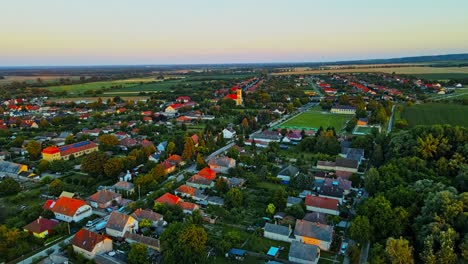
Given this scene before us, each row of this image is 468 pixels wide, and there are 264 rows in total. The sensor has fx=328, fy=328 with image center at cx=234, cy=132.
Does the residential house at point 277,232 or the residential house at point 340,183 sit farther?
the residential house at point 340,183

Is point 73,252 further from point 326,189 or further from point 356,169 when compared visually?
point 356,169

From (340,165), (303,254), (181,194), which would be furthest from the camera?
(340,165)

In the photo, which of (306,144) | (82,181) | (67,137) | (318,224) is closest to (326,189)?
(318,224)

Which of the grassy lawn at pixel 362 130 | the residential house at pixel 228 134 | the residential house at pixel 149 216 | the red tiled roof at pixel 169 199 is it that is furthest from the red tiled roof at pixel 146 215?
the grassy lawn at pixel 362 130

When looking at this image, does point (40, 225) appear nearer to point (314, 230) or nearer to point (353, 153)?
point (314, 230)

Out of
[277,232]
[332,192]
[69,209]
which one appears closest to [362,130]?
[332,192]

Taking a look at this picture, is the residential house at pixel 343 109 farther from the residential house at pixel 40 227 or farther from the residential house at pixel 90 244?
the residential house at pixel 40 227
